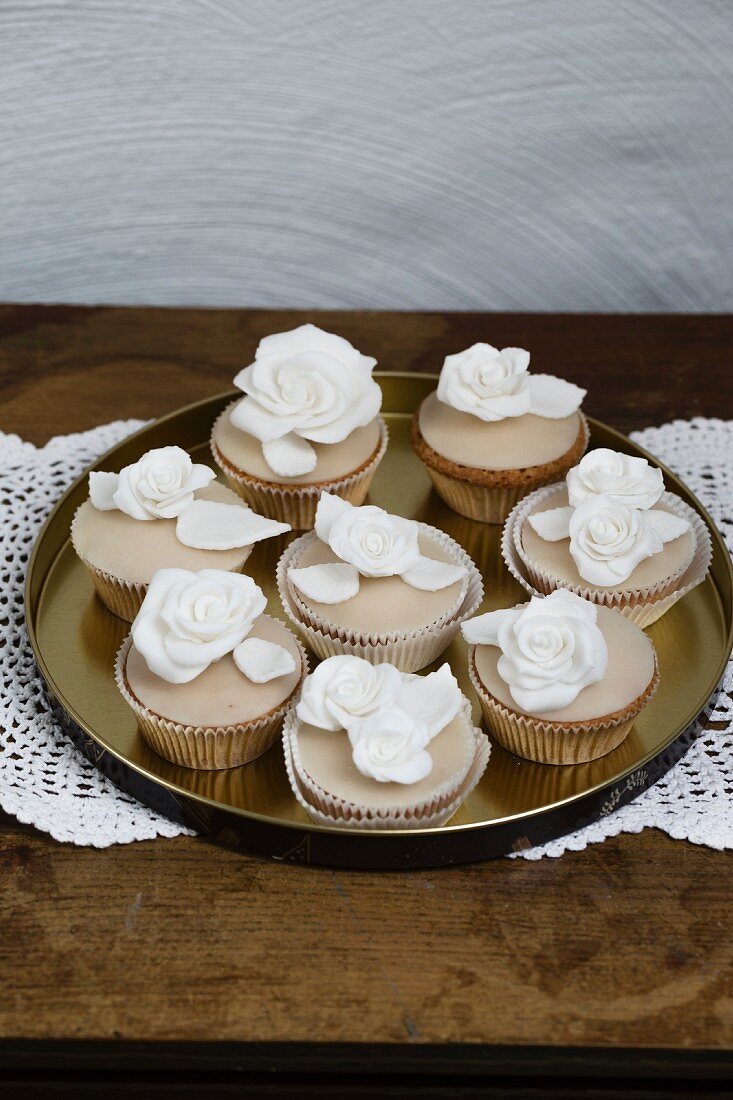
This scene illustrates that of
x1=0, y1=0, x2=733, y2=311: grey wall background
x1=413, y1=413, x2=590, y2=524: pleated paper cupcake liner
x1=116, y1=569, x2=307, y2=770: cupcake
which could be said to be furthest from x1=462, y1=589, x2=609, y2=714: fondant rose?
x1=0, y1=0, x2=733, y2=311: grey wall background

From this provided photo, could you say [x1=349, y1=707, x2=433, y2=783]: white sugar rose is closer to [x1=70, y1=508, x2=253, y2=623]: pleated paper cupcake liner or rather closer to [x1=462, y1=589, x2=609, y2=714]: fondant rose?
[x1=462, y1=589, x2=609, y2=714]: fondant rose

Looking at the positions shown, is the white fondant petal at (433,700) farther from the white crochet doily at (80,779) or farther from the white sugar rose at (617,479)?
the white sugar rose at (617,479)

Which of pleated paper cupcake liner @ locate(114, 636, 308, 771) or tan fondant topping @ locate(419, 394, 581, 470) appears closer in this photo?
pleated paper cupcake liner @ locate(114, 636, 308, 771)

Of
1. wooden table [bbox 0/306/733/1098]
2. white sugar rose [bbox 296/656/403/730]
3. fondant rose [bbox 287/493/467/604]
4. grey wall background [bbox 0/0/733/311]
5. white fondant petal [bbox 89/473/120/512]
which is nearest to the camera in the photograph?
wooden table [bbox 0/306/733/1098]

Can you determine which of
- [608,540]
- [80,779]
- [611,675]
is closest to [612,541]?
[608,540]

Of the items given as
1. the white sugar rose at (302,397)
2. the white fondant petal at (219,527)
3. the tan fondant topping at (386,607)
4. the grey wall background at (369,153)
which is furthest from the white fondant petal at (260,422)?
the grey wall background at (369,153)

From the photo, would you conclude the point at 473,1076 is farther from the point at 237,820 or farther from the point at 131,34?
the point at 131,34
